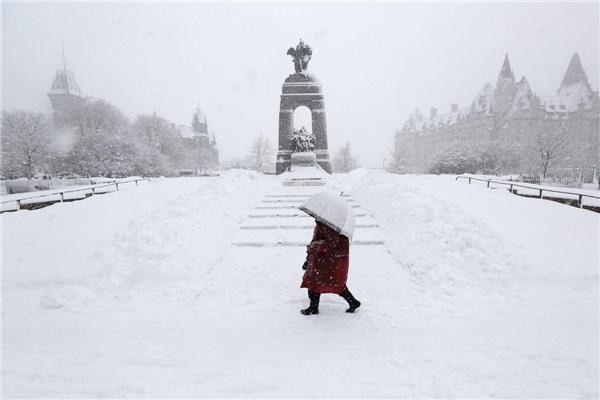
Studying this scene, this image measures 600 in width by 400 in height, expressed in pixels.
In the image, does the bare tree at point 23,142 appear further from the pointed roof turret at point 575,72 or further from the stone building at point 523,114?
the pointed roof turret at point 575,72

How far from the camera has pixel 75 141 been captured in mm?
32344

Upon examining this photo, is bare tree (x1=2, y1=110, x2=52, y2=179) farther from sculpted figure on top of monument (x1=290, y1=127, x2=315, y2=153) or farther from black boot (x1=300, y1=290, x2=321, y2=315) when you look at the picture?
black boot (x1=300, y1=290, x2=321, y2=315)

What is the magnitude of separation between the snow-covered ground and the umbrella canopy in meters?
1.36

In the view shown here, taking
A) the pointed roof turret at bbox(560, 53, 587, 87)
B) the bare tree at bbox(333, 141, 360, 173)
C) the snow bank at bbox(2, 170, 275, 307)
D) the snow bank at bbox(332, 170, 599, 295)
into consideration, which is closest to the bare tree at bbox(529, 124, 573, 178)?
the bare tree at bbox(333, 141, 360, 173)

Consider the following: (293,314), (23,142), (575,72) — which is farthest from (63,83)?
(575,72)

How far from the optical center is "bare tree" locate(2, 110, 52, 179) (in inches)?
1160

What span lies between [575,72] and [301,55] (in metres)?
73.5

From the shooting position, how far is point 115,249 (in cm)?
574

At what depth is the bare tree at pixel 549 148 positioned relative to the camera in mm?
34969

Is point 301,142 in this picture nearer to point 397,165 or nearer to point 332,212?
point 332,212

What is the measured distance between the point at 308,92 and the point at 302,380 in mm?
24597

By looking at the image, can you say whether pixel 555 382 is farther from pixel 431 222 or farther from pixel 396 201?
pixel 396 201

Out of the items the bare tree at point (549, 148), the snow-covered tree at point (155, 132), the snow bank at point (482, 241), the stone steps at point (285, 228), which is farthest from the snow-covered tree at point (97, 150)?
the bare tree at point (549, 148)

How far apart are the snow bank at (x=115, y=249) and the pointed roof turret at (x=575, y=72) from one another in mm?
86137
